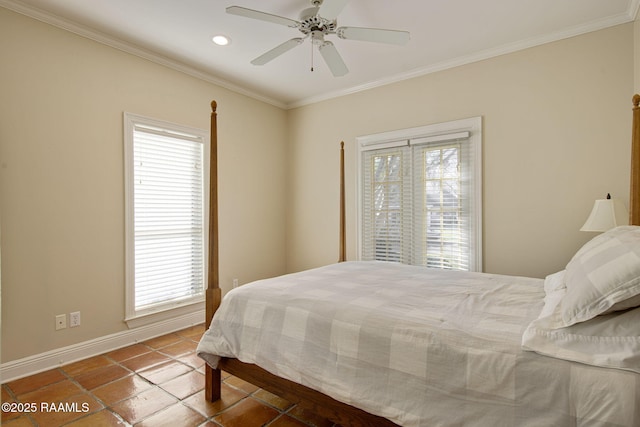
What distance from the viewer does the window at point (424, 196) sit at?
11.1ft

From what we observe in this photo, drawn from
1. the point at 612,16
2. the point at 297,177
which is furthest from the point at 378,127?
the point at 612,16

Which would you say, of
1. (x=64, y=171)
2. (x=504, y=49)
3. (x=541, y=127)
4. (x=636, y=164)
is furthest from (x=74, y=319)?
(x=504, y=49)

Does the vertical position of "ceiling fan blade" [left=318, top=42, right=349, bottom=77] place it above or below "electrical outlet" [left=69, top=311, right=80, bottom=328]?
above

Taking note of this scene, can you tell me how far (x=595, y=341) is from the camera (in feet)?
3.63

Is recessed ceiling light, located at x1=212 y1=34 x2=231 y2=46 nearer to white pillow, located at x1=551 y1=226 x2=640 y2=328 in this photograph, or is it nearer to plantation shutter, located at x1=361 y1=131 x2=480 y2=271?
plantation shutter, located at x1=361 y1=131 x2=480 y2=271

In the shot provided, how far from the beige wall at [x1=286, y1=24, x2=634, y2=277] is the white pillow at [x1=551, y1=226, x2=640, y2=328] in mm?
1726

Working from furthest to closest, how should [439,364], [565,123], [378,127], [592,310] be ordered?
[378,127] → [565,123] → [439,364] → [592,310]

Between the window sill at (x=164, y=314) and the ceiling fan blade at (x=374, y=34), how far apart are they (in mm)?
3034

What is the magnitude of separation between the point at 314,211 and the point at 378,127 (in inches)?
55.2

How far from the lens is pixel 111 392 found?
2.24m

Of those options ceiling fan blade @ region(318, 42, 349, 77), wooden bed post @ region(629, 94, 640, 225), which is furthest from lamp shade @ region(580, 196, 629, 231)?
ceiling fan blade @ region(318, 42, 349, 77)

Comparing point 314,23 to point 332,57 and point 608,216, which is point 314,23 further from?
point 608,216

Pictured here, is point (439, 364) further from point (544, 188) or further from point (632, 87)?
point (632, 87)

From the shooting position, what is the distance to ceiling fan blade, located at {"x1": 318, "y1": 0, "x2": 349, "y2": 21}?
1.95 m
